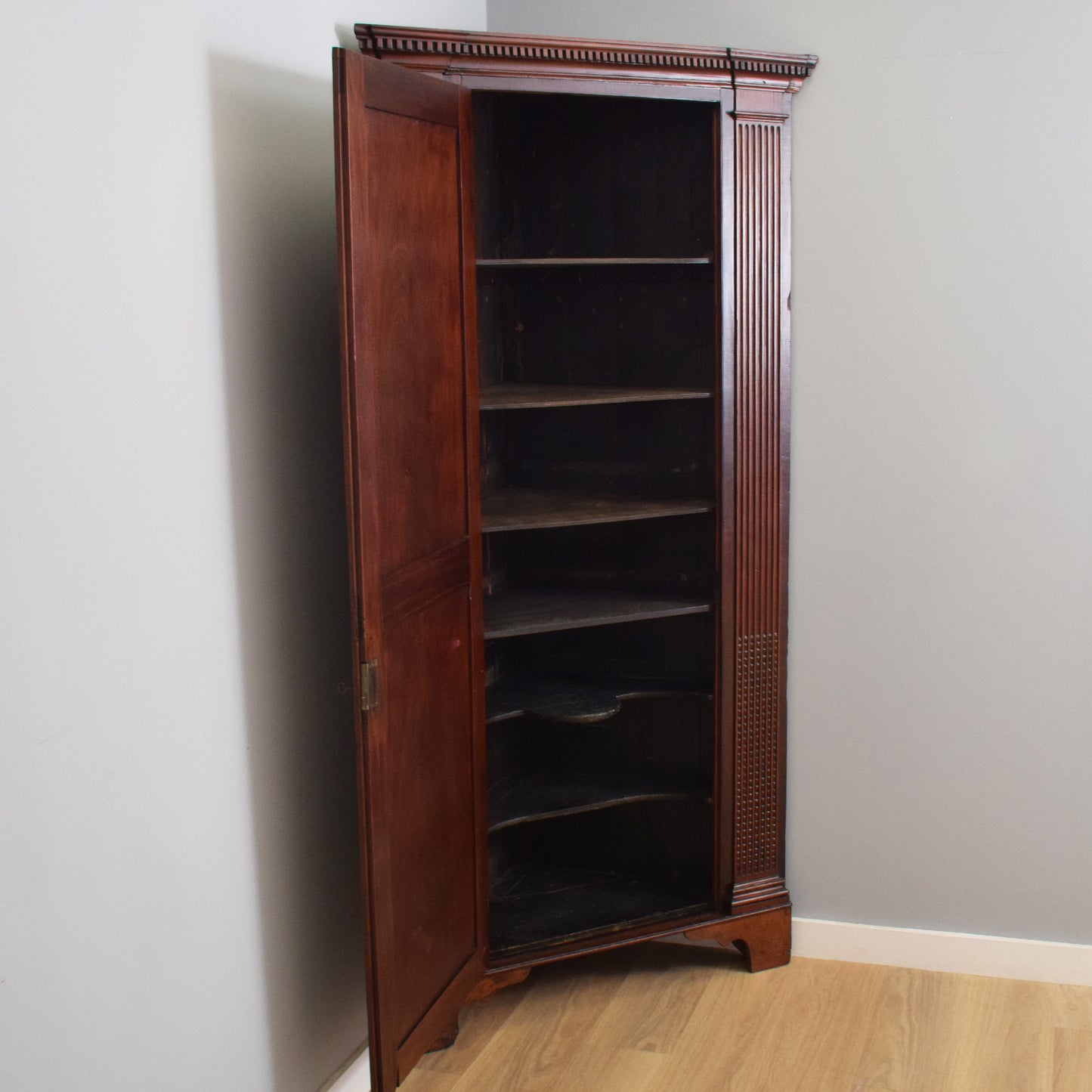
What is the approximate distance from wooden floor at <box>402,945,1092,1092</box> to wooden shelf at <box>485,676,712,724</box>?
0.60m

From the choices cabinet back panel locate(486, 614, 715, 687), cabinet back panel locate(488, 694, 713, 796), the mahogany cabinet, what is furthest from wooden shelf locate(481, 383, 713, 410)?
cabinet back panel locate(488, 694, 713, 796)

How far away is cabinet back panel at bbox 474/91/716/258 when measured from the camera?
2457 millimetres

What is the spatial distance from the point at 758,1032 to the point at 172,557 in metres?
1.55

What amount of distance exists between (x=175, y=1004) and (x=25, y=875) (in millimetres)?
413

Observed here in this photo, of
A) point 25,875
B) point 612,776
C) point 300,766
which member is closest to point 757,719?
point 612,776

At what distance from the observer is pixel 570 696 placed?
8.20ft

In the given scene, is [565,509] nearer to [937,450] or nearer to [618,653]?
[618,653]

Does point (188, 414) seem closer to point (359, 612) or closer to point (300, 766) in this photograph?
point (359, 612)

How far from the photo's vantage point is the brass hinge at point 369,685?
176cm

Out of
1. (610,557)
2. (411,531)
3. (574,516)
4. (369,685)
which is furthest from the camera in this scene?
(610,557)

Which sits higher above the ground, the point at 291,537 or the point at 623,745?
the point at 291,537

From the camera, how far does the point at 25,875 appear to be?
135cm

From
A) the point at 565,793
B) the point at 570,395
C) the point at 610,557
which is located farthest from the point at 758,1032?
the point at 570,395

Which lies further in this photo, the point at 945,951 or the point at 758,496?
the point at 945,951
